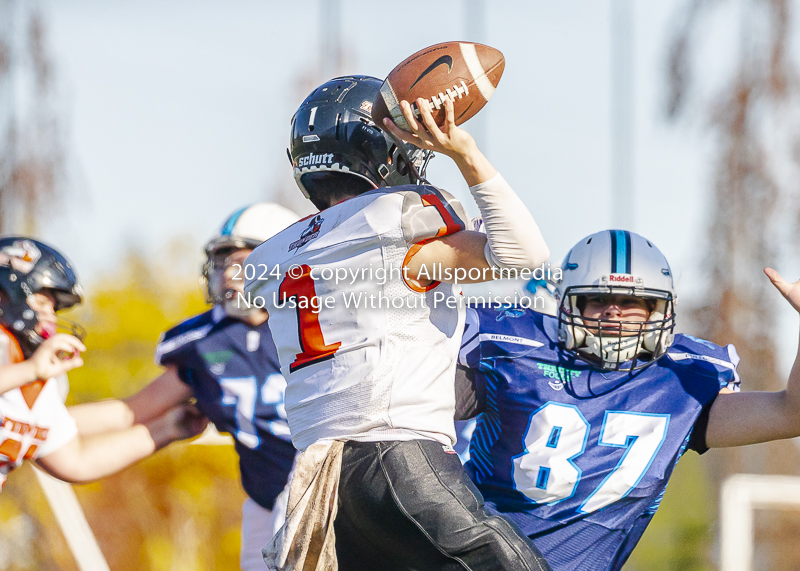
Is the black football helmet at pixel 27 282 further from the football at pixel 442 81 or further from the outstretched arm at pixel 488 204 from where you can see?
the outstretched arm at pixel 488 204

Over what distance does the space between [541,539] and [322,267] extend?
1.28 metres

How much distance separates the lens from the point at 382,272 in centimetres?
216

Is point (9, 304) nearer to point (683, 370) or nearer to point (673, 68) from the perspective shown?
point (683, 370)

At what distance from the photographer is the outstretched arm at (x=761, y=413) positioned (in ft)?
8.73

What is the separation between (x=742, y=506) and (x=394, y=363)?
208 inches

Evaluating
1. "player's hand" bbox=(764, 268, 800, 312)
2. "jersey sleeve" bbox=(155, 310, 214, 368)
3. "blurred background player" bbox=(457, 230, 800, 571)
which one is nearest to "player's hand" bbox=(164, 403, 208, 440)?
"jersey sleeve" bbox=(155, 310, 214, 368)

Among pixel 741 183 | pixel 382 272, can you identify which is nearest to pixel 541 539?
pixel 382 272

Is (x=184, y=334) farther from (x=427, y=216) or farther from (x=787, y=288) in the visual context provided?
(x=787, y=288)

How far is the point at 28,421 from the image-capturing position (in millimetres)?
3525

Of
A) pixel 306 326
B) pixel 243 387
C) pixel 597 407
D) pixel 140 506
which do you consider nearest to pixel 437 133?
pixel 306 326

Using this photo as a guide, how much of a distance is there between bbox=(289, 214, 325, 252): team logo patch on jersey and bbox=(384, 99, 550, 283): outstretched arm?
A: 1.19 ft

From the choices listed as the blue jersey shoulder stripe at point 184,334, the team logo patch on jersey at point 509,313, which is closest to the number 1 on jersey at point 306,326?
the team logo patch on jersey at point 509,313

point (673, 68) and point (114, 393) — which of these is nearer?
point (114, 393)

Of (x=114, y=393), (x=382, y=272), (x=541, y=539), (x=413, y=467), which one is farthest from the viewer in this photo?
(x=114, y=393)
